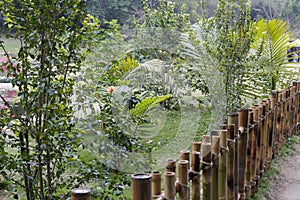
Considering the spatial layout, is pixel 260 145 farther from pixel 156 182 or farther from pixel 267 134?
pixel 156 182

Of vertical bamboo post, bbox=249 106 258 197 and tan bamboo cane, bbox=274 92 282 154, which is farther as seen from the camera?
tan bamboo cane, bbox=274 92 282 154

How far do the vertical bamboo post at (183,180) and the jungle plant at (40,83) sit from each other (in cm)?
41

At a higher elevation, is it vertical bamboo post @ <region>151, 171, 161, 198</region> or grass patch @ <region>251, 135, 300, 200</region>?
vertical bamboo post @ <region>151, 171, 161, 198</region>

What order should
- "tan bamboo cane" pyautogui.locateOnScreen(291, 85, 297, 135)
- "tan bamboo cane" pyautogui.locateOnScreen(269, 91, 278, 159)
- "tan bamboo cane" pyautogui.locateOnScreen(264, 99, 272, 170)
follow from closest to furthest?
"tan bamboo cane" pyautogui.locateOnScreen(264, 99, 272, 170) → "tan bamboo cane" pyautogui.locateOnScreen(269, 91, 278, 159) → "tan bamboo cane" pyautogui.locateOnScreen(291, 85, 297, 135)

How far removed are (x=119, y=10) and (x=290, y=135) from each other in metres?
4.36

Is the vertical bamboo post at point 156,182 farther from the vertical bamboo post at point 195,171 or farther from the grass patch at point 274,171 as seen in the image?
the grass patch at point 274,171

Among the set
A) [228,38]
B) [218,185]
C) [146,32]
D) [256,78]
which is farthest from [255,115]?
[146,32]

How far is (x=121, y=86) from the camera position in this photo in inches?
118

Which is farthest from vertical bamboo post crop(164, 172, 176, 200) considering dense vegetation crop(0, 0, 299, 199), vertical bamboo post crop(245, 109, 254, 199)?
vertical bamboo post crop(245, 109, 254, 199)

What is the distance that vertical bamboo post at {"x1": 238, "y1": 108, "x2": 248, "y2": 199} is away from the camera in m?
2.40

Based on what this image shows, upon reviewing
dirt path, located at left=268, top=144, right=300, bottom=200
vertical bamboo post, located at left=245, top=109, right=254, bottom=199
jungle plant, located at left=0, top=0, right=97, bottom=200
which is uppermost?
jungle plant, located at left=0, top=0, right=97, bottom=200

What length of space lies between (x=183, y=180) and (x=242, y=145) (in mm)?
1053

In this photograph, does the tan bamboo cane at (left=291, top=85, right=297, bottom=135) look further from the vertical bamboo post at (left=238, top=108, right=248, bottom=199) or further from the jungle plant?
the jungle plant

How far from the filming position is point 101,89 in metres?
2.79
